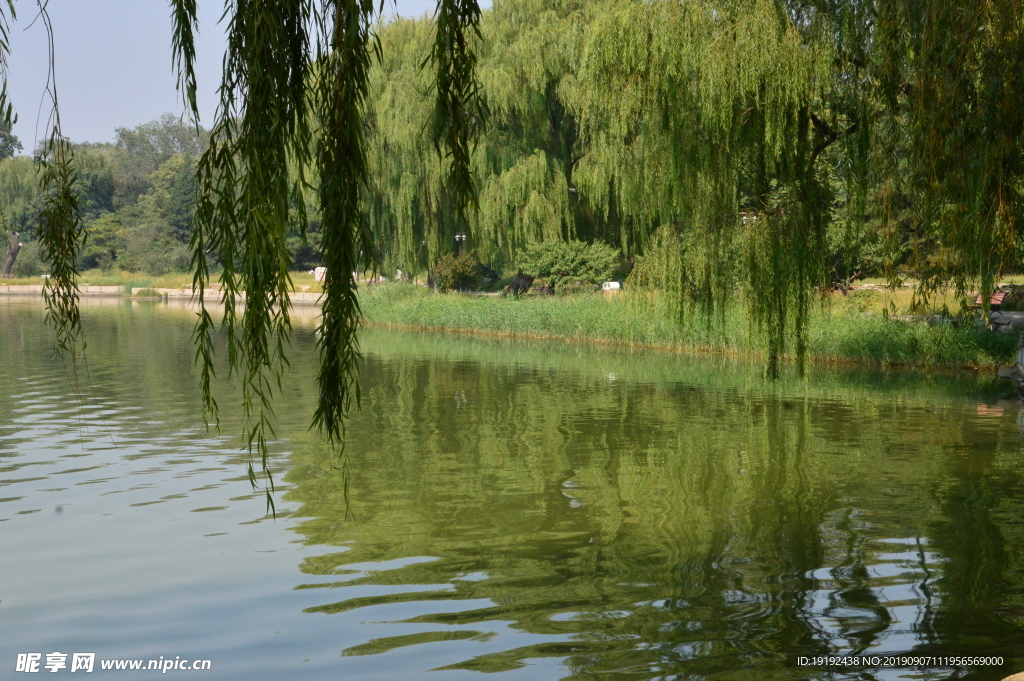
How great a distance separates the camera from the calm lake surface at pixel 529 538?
4.93 meters

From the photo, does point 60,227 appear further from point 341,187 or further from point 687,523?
point 687,523

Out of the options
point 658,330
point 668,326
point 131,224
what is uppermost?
point 131,224

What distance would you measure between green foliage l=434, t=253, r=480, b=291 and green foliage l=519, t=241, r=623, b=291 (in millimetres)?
4759

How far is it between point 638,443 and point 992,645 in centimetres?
587

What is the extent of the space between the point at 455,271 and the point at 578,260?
6.59 m

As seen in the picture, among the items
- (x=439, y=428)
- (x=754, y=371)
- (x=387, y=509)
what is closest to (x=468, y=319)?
(x=754, y=371)

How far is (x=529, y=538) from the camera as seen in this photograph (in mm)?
6891

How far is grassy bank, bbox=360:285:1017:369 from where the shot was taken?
1602 centimetres

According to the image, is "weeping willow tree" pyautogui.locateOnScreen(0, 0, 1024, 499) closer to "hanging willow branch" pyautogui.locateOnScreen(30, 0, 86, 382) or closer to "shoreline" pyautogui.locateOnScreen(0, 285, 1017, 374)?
"hanging willow branch" pyautogui.locateOnScreen(30, 0, 86, 382)

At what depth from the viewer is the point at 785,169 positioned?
9742mm

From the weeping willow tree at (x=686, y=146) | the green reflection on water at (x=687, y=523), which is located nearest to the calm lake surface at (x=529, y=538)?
the green reflection on water at (x=687, y=523)

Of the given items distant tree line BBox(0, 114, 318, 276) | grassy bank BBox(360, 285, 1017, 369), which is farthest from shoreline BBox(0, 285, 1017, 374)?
distant tree line BBox(0, 114, 318, 276)

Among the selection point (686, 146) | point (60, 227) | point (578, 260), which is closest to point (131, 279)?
point (578, 260)

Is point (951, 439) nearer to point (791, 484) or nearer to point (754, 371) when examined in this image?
point (791, 484)
